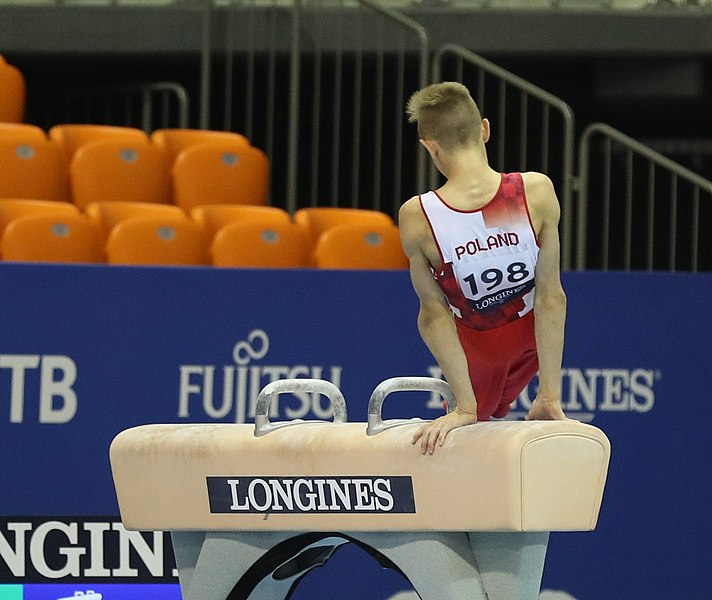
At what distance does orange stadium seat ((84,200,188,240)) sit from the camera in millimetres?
6594

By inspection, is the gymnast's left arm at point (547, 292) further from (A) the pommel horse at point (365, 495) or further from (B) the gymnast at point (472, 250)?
(A) the pommel horse at point (365, 495)

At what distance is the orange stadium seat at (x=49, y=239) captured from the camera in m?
6.12

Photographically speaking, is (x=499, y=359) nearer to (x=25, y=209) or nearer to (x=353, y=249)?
(x=353, y=249)

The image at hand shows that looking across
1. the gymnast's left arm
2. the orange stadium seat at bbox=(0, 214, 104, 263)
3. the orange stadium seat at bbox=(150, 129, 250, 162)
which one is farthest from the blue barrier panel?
the gymnast's left arm

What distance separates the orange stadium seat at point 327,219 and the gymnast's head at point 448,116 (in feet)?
10.9

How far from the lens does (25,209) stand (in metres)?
6.44

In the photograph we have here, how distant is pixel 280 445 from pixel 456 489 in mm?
485

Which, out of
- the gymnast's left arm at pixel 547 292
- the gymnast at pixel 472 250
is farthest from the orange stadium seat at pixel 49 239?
the gymnast's left arm at pixel 547 292

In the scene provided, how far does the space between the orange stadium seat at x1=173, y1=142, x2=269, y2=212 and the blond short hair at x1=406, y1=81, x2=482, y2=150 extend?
3.74 meters

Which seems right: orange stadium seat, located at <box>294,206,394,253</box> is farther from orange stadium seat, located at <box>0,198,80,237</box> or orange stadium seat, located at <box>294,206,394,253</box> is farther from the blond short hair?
the blond short hair

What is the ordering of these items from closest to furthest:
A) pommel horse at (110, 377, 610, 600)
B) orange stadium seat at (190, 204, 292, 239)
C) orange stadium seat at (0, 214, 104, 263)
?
pommel horse at (110, 377, 610, 600), orange stadium seat at (0, 214, 104, 263), orange stadium seat at (190, 204, 292, 239)

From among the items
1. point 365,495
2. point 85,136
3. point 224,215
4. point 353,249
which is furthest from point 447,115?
point 85,136

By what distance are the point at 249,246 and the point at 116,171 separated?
1.03m

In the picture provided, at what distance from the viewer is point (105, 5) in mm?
8281
